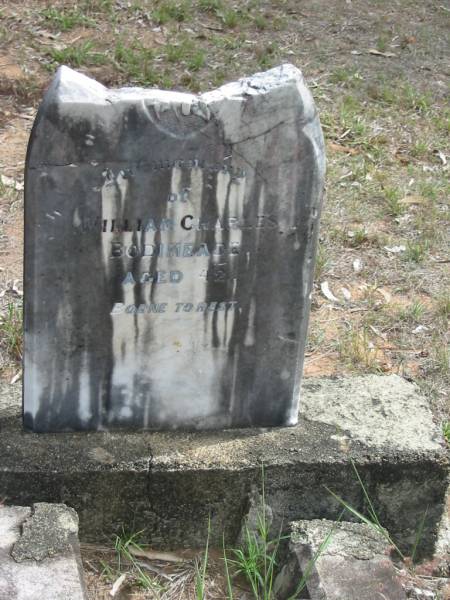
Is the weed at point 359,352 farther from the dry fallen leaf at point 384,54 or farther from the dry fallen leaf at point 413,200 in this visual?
the dry fallen leaf at point 384,54

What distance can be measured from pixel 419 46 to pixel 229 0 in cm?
152

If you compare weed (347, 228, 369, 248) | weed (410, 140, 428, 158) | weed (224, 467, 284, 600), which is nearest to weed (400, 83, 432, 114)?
weed (410, 140, 428, 158)

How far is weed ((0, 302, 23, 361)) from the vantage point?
14.1 ft

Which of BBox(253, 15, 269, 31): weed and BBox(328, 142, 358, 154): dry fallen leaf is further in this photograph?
BBox(253, 15, 269, 31): weed

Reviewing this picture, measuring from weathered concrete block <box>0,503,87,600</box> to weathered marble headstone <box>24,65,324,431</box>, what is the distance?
1.25 ft

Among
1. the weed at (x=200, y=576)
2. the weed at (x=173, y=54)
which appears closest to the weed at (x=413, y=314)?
the weed at (x=200, y=576)

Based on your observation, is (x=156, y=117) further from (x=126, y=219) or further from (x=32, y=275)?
(x=32, y=275)

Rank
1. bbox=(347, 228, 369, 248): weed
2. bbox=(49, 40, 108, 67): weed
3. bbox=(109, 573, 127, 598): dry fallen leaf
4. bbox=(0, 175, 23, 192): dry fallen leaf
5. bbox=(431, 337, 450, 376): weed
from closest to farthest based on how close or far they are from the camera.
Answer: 1. bbox=(109, 573, 127, 598): dry fallen leaf
2. bbox=(431, 337, 450, 376): weed
3. bbox=(347, 228, 369, 248): weed
4. bbox=(0, 175, 23, 192): dry fallen leaf
5. bbox=(49, 40, 108, 67): weed

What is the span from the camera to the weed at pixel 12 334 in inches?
169

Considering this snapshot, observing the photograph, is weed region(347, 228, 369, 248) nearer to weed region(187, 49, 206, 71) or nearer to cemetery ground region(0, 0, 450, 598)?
cemetery ground region(0, 0, 450, 598)

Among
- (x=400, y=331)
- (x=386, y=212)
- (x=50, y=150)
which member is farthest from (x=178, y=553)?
(x=386, y=212)

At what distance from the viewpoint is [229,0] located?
8062 mm

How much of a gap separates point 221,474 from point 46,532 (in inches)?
23.5

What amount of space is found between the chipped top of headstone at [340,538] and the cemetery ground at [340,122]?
0.36 m
